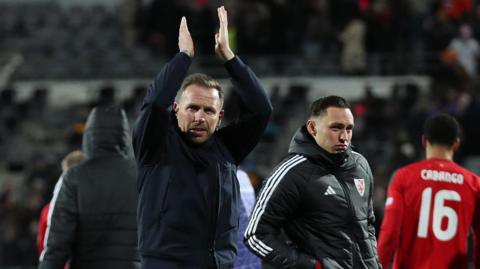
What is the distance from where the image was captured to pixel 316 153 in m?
5.68

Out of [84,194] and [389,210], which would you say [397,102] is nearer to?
[389,210]

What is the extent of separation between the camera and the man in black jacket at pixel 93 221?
6.35m

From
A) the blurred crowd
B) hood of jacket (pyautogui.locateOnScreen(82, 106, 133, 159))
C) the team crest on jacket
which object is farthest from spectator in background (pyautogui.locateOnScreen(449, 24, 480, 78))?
the team crest on jacket

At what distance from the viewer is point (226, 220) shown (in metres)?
5.36

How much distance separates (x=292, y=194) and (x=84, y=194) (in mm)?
1491

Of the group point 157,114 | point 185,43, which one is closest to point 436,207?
point 185,43

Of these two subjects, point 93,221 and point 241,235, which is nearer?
point 93,221

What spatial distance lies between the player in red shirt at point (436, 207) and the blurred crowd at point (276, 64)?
20.3ft

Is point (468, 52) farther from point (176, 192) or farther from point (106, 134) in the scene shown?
point (176, 192)

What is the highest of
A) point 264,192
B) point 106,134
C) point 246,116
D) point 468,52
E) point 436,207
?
point 468,52

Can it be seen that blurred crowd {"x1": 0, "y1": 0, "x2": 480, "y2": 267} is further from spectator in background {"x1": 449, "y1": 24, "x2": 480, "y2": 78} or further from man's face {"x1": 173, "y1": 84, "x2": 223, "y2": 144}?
man's face {"x1": 173, "y1": 84, "x2": 223, "y2": 144}

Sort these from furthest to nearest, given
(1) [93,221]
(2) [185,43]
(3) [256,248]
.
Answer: (1) [93,221] < (3) [256,248] < (2) [185,43]

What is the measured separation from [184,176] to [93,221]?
1315 mm

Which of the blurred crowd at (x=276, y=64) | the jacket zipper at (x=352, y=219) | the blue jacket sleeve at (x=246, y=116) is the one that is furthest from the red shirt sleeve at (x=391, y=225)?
the blurred crowd at (x=276, y=64)
